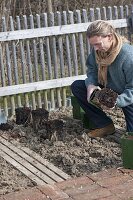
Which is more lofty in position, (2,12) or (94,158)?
(2,12)

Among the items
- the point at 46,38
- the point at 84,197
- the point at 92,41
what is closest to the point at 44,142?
the point at 92,41

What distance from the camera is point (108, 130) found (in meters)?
5.82

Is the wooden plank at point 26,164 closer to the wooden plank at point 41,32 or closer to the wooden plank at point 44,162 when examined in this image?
the wooden plank at point 44,162

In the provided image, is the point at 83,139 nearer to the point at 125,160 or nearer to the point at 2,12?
the point at 125,160

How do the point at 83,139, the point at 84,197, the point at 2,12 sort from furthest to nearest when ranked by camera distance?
the point at 2,12 < the point at 83,139 < the point at 84,197

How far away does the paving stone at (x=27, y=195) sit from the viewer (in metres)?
4.07

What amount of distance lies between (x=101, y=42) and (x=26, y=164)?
145 cm

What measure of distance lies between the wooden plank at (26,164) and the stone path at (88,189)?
19cm

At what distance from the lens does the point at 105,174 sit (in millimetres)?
4512

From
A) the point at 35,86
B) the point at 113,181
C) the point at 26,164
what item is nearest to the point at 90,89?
the point at 26,164

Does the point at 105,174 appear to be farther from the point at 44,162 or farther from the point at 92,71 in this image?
the point at 92,71

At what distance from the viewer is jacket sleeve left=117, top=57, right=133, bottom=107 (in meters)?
5.07

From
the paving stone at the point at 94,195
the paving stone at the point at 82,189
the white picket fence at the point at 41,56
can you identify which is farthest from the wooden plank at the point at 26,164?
the white picket fence at the point at 41,56

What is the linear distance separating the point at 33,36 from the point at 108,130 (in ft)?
6.53
